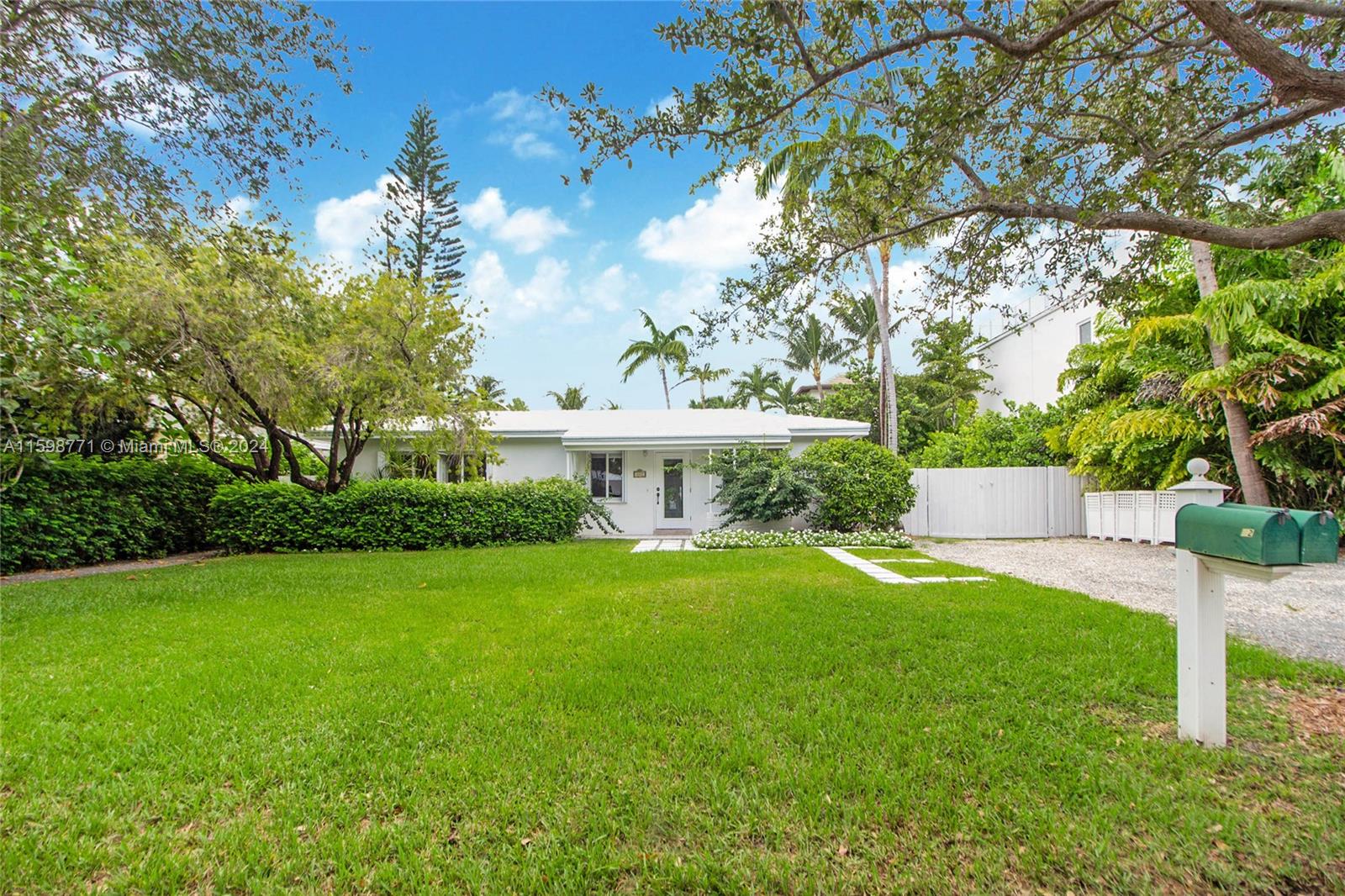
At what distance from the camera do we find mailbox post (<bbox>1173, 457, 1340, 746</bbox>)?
2.29 metres

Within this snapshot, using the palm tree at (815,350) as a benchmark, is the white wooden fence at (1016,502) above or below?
below

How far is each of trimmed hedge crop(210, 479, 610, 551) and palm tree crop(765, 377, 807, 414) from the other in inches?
795

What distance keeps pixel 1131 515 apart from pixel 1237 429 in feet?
8.93

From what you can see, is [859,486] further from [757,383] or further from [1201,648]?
[757,383]

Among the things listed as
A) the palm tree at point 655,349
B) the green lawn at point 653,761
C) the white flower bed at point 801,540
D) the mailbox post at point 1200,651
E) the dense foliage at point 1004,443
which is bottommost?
the white flower bed at point 801,540

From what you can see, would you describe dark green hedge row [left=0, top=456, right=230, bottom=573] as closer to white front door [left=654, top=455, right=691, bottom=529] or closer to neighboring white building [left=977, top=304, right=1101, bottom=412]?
white front door [left=654, top=455, right=691, bottom=529]

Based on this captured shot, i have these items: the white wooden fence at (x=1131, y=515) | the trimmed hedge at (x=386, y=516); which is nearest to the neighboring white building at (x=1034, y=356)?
the white wooden fence at (x=1131, y=515)

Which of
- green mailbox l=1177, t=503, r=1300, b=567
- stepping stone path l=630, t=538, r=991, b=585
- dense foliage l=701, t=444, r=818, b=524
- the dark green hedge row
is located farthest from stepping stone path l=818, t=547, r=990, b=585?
the dark green hedge row

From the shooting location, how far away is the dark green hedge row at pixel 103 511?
8602mm

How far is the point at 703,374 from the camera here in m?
29.4

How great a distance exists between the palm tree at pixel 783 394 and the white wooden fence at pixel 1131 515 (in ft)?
59.8

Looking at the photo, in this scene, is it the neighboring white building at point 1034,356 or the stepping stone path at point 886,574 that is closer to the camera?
the stepping stone path at point 886,574

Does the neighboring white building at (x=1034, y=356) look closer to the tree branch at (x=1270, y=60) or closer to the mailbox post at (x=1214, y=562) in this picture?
the tree branch at (x=1270, y=60)

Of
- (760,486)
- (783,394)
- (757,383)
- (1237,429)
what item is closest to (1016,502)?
(1237,429)
